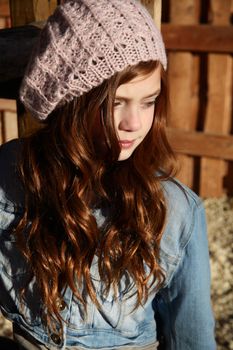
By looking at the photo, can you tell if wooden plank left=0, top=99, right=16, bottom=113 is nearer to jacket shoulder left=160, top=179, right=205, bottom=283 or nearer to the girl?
the girl

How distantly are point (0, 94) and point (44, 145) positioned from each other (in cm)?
29

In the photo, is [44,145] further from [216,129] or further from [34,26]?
[216,129]

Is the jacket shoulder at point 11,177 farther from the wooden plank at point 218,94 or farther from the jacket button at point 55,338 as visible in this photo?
the wooden plank at point 218,94

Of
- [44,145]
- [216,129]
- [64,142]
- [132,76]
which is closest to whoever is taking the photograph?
[132,76]

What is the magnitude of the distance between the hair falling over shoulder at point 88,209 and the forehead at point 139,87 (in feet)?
0.36

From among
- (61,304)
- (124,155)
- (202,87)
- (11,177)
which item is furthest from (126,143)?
(202,87)

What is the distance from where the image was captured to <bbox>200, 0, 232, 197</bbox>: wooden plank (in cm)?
396

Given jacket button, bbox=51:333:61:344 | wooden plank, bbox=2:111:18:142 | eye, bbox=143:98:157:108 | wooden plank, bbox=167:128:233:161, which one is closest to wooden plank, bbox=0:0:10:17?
wooden plank, bbox=2:111:18:142

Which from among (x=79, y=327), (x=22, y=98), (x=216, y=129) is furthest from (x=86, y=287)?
(x=216, y=129)

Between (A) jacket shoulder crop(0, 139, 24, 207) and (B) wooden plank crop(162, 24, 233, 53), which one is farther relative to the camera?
(B) wooden plank crop(162, 24, 233, 53)

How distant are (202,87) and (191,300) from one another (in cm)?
289

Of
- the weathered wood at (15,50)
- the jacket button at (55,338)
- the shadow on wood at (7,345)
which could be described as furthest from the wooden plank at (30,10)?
the shadow on wood at (7,345)

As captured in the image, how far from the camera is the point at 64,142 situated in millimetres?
1495

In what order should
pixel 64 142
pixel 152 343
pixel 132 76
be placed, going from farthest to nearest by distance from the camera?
pixel 152 343 → pixel 64 142 → pixel 132 76
